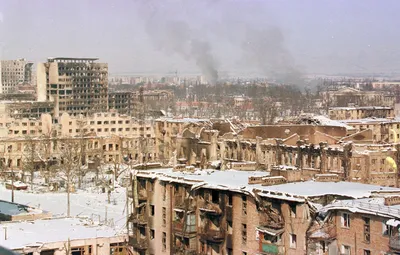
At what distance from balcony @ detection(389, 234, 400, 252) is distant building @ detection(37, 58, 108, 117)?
56397mm

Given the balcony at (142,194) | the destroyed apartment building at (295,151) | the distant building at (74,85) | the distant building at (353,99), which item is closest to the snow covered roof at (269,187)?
the balcony at (142,194)

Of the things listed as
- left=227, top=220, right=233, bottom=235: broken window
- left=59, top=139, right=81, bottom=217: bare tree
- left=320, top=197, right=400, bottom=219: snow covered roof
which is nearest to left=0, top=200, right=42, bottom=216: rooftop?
left=227, top=220, right=233, bottom=235: broken window

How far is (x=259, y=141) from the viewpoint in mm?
32781

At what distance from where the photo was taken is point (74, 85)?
73625 millimetres

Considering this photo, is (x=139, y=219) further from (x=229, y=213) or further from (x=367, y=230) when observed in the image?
(x=367, y=230)

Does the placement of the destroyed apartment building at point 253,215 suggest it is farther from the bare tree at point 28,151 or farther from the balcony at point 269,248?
the bare tree at point 28,151

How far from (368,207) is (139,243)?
7.62m

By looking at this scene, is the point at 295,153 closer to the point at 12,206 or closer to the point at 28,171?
the point at 12,206

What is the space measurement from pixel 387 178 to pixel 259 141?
659cm

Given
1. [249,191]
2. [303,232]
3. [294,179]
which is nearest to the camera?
[303,232]

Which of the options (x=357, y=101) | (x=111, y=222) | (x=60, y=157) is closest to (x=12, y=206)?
(x=111, y=222)

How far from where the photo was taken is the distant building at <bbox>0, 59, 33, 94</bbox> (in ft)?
390

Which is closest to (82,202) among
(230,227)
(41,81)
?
(230,227)

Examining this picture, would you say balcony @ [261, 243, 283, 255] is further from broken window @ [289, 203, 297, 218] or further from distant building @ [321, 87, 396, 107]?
distant building @ [321, 87, 396, 107]
